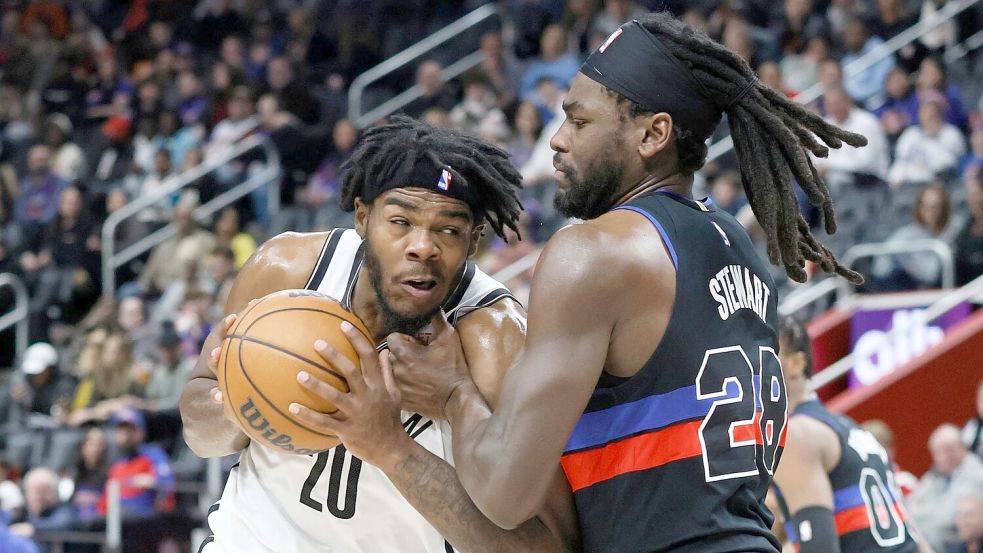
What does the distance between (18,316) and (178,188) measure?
209 centimetres

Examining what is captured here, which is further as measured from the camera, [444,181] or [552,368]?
[444,181]

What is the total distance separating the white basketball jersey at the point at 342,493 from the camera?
12.5 feet

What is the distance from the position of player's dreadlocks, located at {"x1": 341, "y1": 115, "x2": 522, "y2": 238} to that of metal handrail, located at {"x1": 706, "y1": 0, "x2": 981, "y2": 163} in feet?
23.3

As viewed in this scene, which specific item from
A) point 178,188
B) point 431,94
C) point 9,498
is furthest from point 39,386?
point 431,94

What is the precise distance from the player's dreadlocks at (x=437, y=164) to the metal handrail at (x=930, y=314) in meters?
5.30

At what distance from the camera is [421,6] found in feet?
51.2

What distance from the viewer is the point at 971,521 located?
742cm

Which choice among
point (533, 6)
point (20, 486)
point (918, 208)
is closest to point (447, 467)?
point (918, 208)

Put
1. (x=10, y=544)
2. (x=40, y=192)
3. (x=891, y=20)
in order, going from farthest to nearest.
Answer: (x=40, y=192), (x=891, y=20), (x=10, y=544)

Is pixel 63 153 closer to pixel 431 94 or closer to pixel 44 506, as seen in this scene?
pixel 431 94

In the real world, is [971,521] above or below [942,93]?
below

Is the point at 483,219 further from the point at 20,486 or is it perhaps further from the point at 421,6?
the point at 421,6

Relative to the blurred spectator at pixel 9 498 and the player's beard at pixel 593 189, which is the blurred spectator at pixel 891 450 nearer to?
the player's beard at pixel 593 189

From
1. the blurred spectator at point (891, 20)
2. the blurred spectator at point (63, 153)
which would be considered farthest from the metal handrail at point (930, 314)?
the blurred spectator at point (63, 153)
